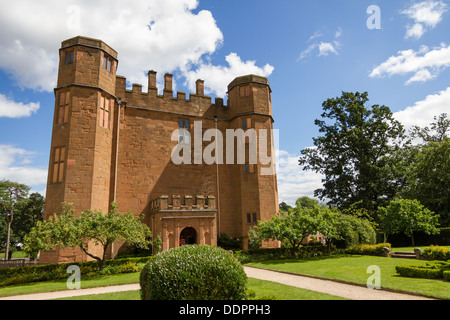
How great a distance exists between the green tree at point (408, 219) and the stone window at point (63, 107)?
1189 inches

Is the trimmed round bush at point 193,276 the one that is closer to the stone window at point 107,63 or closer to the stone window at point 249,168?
the stone window at point 249,168

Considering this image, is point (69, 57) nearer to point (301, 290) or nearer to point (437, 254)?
point (301, 290)

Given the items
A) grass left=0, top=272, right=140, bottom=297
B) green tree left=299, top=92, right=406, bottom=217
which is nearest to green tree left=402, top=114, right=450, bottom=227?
green tree left=299, top=92, right=406, bottom=217

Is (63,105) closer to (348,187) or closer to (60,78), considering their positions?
(60,78)

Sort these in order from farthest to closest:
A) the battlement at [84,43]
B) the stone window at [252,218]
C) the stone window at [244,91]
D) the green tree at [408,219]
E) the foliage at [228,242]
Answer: the stone window at [244,91] < the green tree at [408,219] < the stone window at [252,218] < the foliage at [228,242] < the battlement at [84,43]

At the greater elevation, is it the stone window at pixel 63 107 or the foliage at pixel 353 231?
the stone window at pixel 63 107

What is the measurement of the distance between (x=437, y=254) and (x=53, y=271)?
24.7m

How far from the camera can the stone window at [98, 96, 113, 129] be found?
2224 centimetres

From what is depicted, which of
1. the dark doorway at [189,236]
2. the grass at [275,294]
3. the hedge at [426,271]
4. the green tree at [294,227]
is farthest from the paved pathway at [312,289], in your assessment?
the dark doorway at [189,236]

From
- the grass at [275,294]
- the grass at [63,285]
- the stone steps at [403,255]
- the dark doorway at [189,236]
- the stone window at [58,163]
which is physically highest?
the stone window at [58,163]

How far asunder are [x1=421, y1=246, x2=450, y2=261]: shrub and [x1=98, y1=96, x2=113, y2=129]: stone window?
25556 millimetres

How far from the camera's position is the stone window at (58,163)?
20.3 m

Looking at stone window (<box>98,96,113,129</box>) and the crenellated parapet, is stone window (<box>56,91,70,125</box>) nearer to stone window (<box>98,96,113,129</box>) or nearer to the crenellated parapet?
stone window (<box>98,96,113,129</box>)
